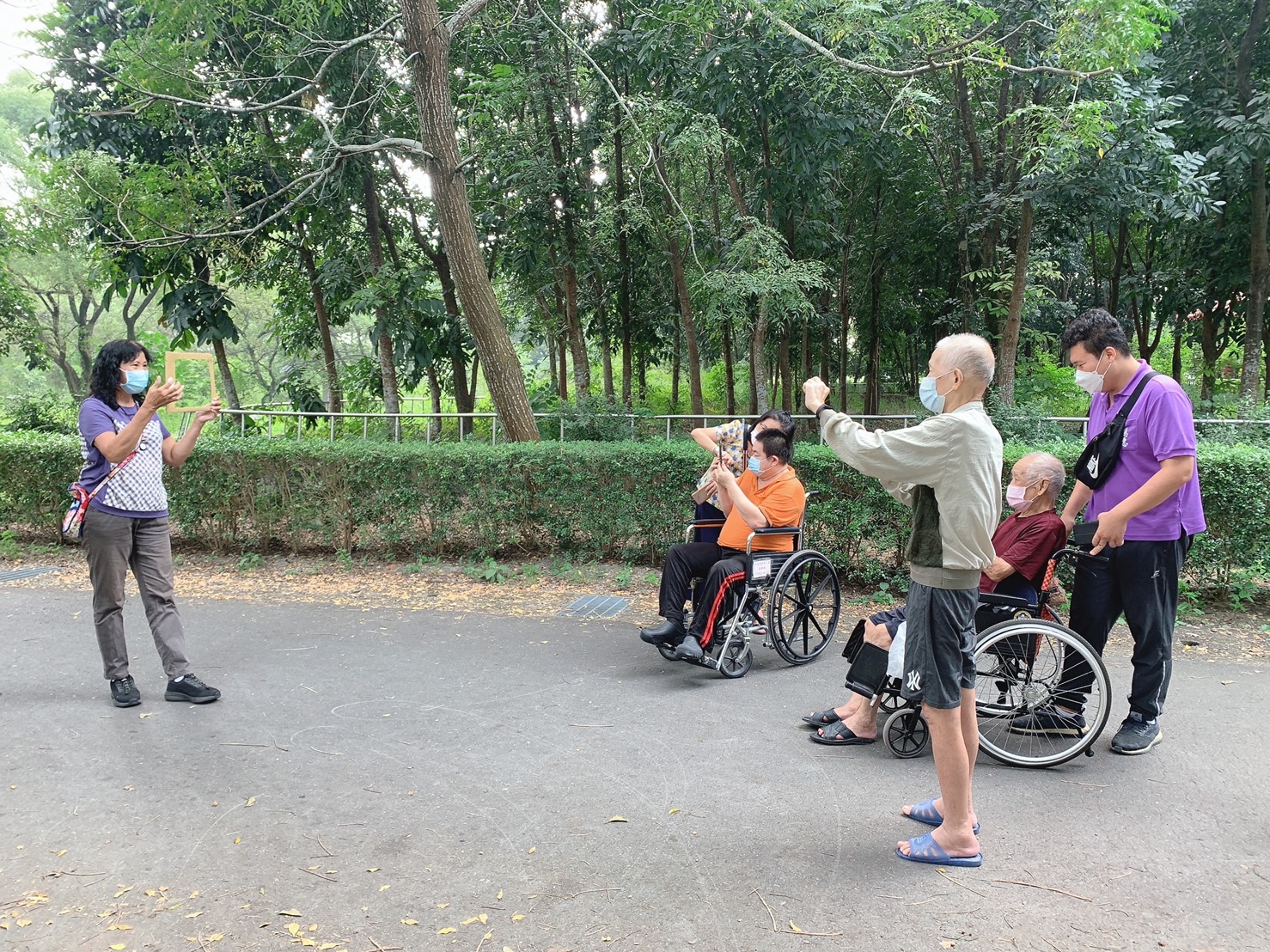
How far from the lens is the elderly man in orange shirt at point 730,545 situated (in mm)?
4605

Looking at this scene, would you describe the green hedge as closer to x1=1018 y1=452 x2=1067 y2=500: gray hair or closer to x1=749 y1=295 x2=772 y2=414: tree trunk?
x1=1018 y1=452 x2=1067 y2=500: gray hair

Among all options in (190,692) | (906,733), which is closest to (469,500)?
(190,692)

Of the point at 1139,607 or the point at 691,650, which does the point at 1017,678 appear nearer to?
the point at 1139,607

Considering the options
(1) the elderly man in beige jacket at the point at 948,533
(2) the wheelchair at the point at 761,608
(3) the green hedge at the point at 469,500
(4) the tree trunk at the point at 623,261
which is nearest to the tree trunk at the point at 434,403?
(4) the tree trunk at the point at 623,261

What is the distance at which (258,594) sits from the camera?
691 centimetres

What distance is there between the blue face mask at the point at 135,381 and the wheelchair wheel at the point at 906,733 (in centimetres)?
418

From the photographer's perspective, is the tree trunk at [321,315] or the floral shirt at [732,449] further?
the tree trunk at [321,315]

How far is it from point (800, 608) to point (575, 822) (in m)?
2.29

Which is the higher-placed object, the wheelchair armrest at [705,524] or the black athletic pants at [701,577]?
the wheelchair armrest at [705,524]

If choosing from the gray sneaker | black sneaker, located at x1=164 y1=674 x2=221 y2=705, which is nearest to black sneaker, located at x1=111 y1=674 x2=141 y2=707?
black sneaker, located at x1=164 y1=674 x2=221 y2=705

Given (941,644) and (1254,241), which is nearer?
(941,644)

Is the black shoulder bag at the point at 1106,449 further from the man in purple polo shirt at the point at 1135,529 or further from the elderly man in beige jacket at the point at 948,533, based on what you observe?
the elderly man in beige jacket at the point at 948,533

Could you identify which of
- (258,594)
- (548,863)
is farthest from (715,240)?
(548,863)

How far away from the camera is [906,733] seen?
3.74m
